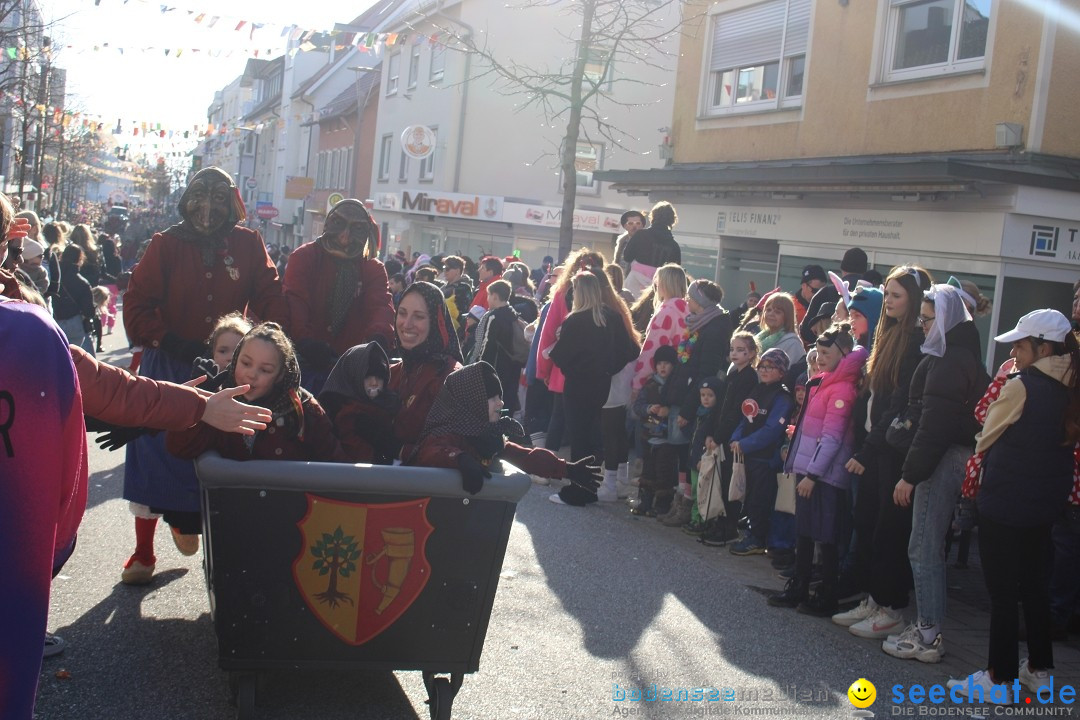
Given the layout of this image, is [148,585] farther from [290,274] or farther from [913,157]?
[913,157]

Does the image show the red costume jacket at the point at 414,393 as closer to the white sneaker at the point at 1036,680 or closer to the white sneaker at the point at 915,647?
the white sneaker at the point at 915,647

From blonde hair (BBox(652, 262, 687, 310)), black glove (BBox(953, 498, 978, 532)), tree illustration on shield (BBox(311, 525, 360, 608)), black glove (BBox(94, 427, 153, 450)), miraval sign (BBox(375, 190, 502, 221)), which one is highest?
miraval sign (BBox(375, 190, 502, 221))

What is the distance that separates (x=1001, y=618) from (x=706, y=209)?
41.0 feet

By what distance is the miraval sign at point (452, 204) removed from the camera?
3014 cm

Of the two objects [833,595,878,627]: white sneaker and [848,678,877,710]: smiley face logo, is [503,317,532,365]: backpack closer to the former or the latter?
→ [833,595,878,627]: white sneaker

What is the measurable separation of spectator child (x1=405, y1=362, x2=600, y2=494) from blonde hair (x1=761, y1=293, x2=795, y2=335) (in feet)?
14.5

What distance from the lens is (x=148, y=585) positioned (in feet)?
20.0

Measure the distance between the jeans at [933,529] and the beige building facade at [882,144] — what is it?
612 centimetres

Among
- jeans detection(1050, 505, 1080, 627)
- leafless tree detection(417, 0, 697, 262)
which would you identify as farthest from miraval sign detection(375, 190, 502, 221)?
jeans detection(1050, 505, 1080, 627)

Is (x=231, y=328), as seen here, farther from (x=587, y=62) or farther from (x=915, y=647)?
(x=587, y=62)

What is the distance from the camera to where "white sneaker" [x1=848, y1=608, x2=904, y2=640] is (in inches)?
256

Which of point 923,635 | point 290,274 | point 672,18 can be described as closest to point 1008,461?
point 923,635

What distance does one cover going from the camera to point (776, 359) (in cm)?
822

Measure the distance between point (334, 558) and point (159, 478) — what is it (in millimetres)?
2086
